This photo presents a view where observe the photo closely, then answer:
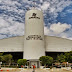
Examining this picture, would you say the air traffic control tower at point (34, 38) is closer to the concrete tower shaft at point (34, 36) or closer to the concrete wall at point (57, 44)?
the concrete tower shaft at point (34, 36)

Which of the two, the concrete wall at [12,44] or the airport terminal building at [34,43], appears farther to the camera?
the concrete wall at [12,44]

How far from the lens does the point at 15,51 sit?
53.6 m

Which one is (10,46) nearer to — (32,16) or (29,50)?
(29,50)

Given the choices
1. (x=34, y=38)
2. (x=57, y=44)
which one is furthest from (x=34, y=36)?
(x=57, y=44)

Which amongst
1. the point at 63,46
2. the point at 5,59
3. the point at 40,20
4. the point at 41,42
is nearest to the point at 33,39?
the point at 41,42

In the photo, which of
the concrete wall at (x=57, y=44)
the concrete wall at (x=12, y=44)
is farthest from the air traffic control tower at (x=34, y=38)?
the concrete wall at (x=57, y=44)

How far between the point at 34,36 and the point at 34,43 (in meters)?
2.85

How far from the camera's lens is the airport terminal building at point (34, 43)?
47.1 m

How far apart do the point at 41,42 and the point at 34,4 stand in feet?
68.0

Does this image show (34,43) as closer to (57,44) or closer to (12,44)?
(12,44)

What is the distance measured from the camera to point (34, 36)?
1891 inches

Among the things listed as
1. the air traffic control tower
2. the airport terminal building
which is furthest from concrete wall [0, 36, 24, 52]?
the air traffic control tower

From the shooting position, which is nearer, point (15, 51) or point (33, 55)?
point (33, 55)

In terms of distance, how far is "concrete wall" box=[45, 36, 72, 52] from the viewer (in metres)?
55.1
